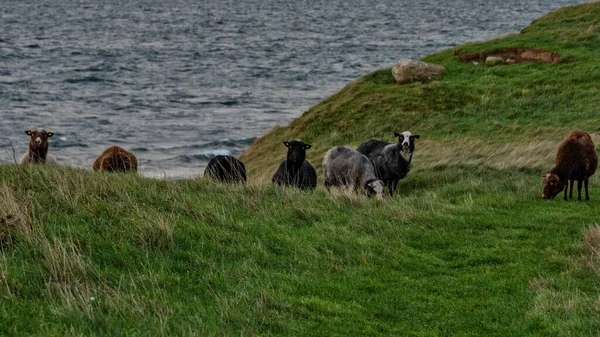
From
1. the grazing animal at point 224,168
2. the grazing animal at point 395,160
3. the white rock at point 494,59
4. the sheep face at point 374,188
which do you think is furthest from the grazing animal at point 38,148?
the white rock at point 494,59

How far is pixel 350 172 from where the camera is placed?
69.7 ft

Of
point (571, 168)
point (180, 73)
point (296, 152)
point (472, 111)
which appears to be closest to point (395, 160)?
point (296, 152)

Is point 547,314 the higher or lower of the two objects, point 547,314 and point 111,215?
the lower

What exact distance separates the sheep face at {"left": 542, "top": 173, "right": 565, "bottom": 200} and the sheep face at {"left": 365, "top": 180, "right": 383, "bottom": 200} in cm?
383

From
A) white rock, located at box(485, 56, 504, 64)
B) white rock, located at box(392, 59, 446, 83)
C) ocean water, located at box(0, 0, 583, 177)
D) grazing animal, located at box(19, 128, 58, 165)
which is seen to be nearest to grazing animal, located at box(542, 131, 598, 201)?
ocean water, located at box(0, 0, 583, 177)

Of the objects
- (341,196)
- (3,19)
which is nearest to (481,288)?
(341,196)

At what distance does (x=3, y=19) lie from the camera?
5428 inches

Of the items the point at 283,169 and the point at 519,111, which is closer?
the point at 283,169

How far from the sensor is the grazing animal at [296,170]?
2212cm

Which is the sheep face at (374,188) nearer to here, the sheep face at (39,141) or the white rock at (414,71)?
the sheep face at (39,141)

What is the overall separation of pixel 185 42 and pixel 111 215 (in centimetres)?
8878

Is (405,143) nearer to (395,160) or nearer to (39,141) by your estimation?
(395,160)

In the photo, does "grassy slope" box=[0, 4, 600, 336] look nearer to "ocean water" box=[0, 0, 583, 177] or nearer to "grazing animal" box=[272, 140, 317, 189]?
"grazing animal" box=[272, 140, 317, 189]

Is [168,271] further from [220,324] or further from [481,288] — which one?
[481,288]
